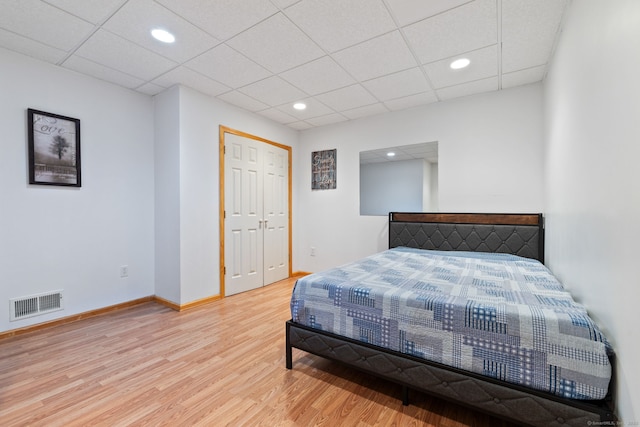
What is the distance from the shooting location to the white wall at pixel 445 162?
10.4 feet

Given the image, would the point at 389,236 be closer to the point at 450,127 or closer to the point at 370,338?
the point at 450,127

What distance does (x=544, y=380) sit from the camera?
124cm

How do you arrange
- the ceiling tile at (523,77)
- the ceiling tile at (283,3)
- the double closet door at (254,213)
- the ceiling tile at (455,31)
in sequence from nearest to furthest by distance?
the ceiling tile at (283,3)
the ceiling tile at (455,31)
the ceiling tile at (523,77)
the double closet door at (254,213)

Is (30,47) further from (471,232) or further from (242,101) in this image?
(471,232)

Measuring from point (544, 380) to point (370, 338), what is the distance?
82cm

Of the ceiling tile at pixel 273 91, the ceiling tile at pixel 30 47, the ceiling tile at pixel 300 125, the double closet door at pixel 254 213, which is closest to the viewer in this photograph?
the ceiling tile at pixel 30 47

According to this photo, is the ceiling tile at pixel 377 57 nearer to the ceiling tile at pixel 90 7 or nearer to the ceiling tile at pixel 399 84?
the ceiling tile at pixel 399 84

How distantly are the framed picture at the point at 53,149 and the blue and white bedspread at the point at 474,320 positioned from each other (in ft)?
8.68

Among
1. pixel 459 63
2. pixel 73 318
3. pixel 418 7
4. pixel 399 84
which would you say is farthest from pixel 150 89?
pixel 459 63

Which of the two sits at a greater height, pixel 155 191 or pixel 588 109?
pixel 588 109

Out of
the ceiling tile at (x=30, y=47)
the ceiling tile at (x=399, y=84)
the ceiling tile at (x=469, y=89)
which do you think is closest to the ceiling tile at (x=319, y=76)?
the ceiling tile at (x=399, y=84)

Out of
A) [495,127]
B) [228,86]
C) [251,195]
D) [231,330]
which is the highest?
[228,86]

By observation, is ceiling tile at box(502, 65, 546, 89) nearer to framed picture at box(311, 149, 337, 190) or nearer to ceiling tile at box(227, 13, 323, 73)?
ceiling tile at box(227, 13, 323, 73)

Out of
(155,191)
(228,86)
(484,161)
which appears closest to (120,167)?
(155,191)
